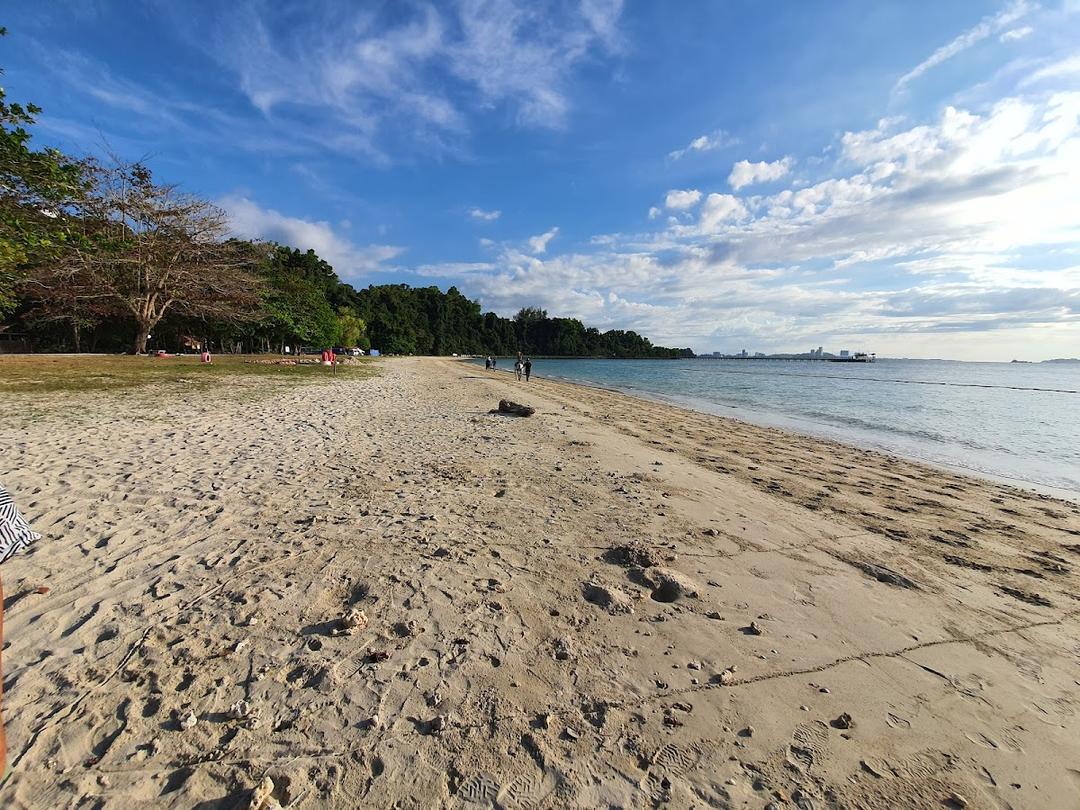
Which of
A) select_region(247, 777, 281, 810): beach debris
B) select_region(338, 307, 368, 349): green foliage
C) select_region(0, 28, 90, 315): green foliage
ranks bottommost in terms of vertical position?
select_region(247, 777, 281, 810): beach debris

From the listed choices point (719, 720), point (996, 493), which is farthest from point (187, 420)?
point (996, 493)

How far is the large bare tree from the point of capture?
A: 96.6 ft

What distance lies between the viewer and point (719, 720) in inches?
101

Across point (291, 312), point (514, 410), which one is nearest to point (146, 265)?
point (291, 312)

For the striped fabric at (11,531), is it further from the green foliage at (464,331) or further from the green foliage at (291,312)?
the green foliage at (464,331)

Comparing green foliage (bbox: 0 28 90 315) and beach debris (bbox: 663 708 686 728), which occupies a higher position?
green foliage (bbox: 0 28 90 315)

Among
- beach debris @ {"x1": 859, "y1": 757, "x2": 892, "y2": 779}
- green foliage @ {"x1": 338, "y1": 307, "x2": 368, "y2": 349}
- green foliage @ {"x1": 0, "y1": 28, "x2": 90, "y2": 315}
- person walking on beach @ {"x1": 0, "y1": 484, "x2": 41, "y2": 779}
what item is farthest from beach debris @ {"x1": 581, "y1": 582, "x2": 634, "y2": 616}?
green foliage @ {"x1": 338, "y1": 307, "x2": 368, "y2": 349}

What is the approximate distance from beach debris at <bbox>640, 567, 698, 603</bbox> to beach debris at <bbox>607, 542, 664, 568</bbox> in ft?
0.49

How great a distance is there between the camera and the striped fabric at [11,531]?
1933mm

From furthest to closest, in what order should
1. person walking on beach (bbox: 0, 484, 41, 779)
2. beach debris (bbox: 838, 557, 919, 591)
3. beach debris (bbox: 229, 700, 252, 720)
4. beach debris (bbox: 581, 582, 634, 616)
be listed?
beach debris (bbox: 838, 557, 919, 591)
beach debris (bbox: 581, 582, 634, 616)
beach debris (bbox: 229, 700, 252, 720)
person walking on beach (bbox: 0, 484, 41, 779)

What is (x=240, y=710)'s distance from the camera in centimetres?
247

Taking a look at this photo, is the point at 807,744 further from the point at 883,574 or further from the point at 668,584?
the point at 883,574

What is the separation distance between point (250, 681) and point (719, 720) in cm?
265

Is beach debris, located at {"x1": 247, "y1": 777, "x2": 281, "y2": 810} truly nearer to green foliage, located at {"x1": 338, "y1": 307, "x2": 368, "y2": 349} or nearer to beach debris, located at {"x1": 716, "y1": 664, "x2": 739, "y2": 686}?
beach debris, located at {"x1": 716, "y1": 664, "x2": 739, "y2": 686}
